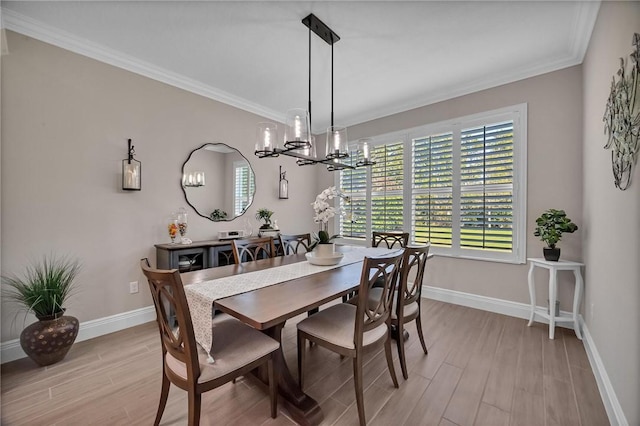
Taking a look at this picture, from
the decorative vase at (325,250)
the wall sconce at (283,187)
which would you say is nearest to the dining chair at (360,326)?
the decorative vase at (325,250)

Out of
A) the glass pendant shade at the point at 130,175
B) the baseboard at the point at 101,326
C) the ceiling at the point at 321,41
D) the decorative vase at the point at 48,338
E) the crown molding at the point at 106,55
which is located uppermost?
the ceiling at the point at 321,41

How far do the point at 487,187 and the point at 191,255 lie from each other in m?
3.57

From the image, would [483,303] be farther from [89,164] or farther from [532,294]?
[89,164]

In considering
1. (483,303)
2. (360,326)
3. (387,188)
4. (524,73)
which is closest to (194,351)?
(360,326)

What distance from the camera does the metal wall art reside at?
50.3 inches

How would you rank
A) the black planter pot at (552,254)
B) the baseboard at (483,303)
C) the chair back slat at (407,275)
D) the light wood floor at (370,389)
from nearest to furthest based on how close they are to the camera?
the light wood floor at (370,389) < the chair back slat at (407,275) < the black planter pot at (552,254) < the baseboard at (483,303)

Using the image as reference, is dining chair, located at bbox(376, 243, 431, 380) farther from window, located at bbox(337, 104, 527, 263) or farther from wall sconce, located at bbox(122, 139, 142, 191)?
wall sconce, located at bbox(122, 139, 142, 191)

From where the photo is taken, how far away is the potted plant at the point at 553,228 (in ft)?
8.19

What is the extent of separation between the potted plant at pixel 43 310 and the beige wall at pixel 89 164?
0.11m

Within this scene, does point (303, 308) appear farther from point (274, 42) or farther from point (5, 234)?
point (5, 234)

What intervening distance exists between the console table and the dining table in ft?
3.08

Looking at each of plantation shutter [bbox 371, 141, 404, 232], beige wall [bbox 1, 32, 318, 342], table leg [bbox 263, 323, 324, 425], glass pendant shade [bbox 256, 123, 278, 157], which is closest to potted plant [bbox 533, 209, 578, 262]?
plantation shutter [bbox 371, 141, 404, 232]

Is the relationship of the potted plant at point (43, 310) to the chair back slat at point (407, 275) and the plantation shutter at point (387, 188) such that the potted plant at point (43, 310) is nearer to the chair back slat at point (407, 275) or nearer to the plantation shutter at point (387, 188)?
the chair back slat at point (407, 275)

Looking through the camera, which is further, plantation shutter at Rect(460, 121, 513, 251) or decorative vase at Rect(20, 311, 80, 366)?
plantation shutter at Rect(460, 121, 513, 251)
